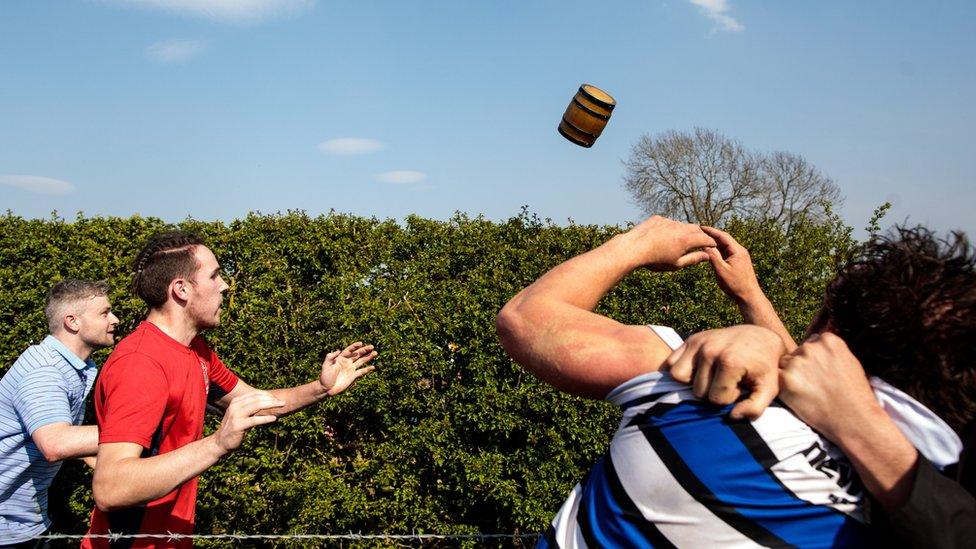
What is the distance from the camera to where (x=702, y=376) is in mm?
1229

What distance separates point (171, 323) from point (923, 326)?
3.18 metres

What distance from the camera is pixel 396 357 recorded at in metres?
5.90

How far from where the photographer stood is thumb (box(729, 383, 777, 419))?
1.20 metres

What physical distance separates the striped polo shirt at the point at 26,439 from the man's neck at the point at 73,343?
1.17ft

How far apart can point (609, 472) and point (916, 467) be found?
1.73 ft

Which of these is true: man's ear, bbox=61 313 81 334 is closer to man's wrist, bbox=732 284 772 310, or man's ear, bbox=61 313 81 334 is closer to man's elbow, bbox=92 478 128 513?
man's elbow, bbox=92 478 128 513

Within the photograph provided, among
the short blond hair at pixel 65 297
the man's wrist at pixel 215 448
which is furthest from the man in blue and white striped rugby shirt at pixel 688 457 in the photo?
the short blond hair at pixel 65 297

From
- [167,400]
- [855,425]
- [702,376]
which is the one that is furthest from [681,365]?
[167,400]

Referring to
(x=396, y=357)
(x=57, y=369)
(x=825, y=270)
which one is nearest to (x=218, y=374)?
(x=57, y=369)

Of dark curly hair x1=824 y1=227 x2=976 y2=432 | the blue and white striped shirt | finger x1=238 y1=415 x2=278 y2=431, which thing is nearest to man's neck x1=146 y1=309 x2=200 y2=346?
finger x1=238 y1=415 x2=278 y2=431

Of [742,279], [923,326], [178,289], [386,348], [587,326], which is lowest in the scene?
[386,348]

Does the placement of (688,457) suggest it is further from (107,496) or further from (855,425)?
(107,496)

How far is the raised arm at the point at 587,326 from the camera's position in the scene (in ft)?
4.55

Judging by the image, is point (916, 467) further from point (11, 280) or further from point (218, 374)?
point (11, 280)
